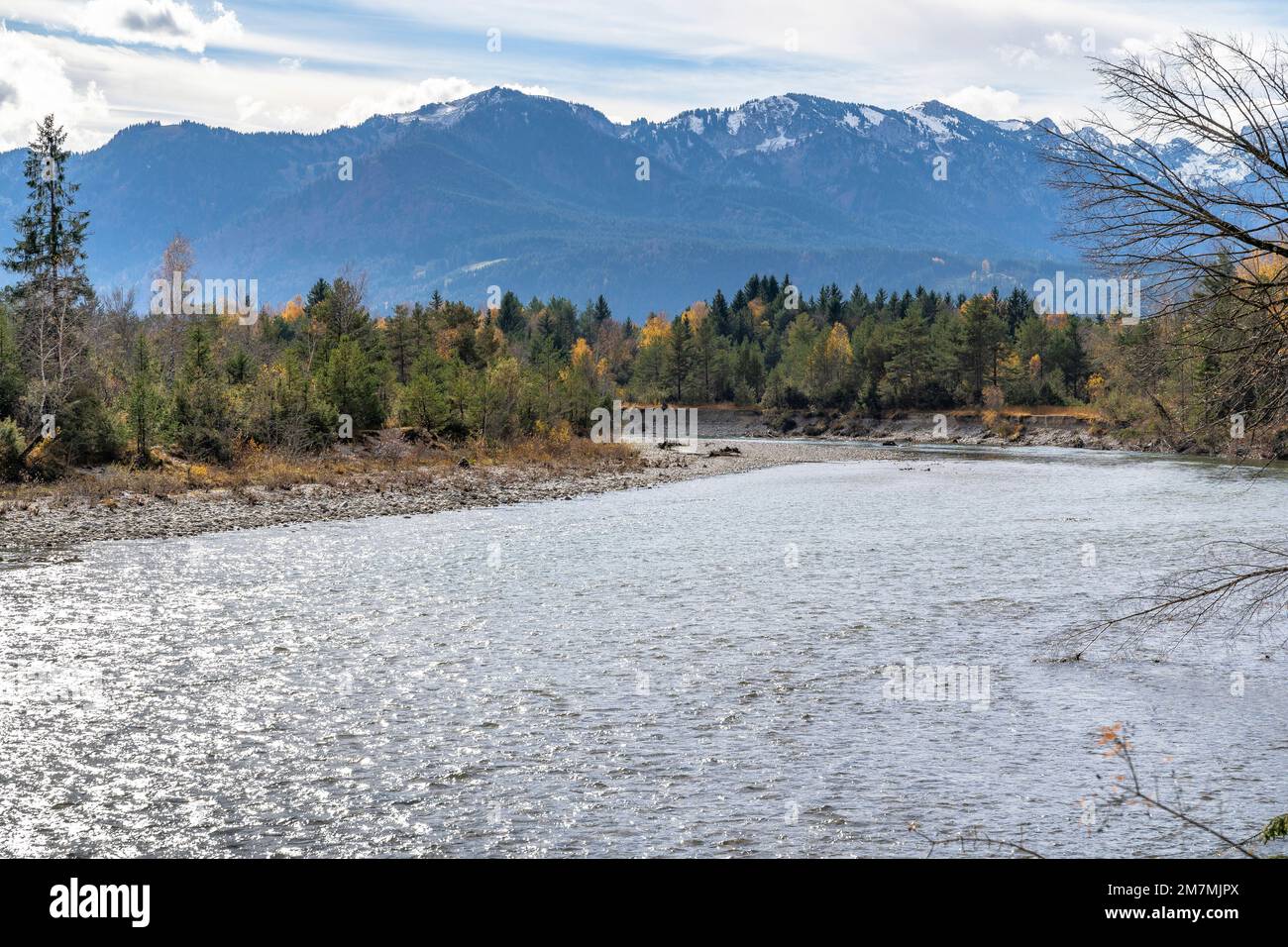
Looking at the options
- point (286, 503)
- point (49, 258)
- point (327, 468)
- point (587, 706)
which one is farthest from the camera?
point (327, 468)

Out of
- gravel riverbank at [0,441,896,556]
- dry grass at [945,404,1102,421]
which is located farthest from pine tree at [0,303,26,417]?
dry grass at [945,404,1102,421]

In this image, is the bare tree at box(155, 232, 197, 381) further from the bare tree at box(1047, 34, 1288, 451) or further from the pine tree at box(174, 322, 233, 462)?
the bare tree at box(1047, 34, 1288, 451)

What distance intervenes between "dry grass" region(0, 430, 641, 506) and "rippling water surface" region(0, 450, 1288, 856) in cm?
1145

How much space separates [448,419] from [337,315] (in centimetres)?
1245

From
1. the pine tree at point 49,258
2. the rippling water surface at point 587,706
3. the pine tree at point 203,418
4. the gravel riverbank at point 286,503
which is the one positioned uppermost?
the pine tree at point 49,258

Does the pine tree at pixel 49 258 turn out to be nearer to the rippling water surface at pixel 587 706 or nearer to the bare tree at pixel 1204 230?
the rippling water surface at pixel 587 706

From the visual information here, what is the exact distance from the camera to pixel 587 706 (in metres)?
17.6

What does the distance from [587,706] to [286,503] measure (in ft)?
106

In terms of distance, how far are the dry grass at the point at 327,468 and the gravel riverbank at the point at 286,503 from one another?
1.52 ft

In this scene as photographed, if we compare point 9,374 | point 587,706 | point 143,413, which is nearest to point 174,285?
point 143,413

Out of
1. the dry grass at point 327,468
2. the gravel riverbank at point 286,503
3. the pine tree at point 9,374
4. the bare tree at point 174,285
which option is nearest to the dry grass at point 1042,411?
the dry grass at point 327,468

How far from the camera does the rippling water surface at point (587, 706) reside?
12.6m

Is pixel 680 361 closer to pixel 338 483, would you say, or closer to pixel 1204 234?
pixel 338 483

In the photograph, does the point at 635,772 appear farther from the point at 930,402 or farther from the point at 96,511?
the point at 930,402
